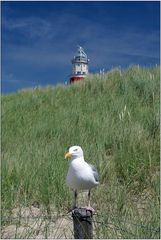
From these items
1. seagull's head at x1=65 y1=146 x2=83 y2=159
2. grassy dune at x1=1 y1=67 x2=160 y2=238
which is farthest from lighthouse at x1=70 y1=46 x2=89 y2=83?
seagull's head at x1=65 y1=146 x2=83 y2=159

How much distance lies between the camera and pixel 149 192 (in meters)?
5.97

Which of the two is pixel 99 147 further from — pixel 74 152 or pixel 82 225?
pixel 82 225

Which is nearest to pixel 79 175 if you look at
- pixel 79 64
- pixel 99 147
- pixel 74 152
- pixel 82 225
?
pixel 74 152

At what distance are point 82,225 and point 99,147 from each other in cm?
329

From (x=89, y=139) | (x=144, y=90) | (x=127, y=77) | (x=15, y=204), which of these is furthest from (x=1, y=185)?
(x=127, y=77)

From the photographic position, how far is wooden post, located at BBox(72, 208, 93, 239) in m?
3.67

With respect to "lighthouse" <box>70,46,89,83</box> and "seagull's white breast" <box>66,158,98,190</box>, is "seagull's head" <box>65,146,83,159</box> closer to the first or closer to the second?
"seagull's white breast" <box>66,158,98,190</box>

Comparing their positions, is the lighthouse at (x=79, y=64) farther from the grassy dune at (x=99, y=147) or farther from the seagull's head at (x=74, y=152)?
the seagull's head at (x=74, y=152)

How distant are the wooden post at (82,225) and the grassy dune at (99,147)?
25cm

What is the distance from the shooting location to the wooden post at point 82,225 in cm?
367

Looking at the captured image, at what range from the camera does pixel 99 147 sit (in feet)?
22.7

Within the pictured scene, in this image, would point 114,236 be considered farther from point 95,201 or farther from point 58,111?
point 58,111

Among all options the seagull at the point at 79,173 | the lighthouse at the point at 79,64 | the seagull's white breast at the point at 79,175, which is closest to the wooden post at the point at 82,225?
the seagull at the point at 79,173

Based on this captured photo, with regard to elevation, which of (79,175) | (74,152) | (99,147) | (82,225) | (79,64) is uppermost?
(79,64)
